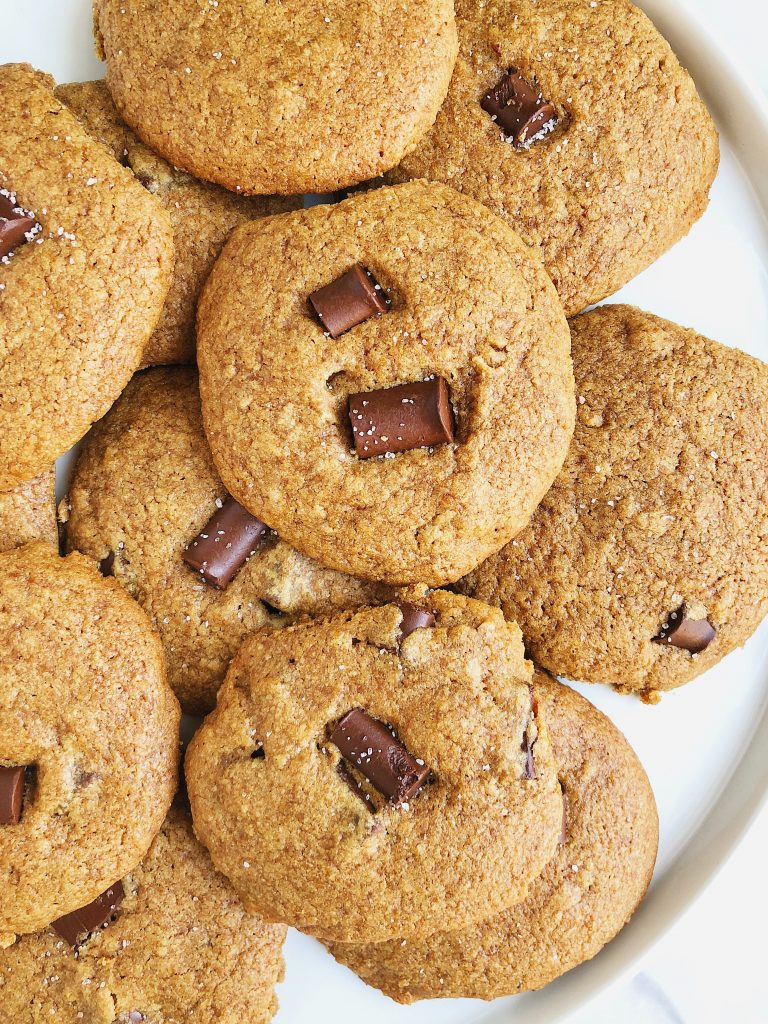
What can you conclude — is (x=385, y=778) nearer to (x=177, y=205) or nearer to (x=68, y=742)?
(x=68, y=742)

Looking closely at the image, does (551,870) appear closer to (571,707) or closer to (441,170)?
(571,707)

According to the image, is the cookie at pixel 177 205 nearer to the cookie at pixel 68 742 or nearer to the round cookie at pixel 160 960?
the cookie at pixel 68 742

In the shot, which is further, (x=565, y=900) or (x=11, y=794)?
(x=565, y=900)

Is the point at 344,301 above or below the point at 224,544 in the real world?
above

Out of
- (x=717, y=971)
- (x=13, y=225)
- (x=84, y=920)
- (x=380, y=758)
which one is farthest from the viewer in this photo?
(x=717, y=971)

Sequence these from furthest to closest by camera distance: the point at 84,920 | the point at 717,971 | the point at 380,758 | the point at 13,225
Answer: the point at 717,971
the point at 84,920
the point at 380,758
the point at 13,225

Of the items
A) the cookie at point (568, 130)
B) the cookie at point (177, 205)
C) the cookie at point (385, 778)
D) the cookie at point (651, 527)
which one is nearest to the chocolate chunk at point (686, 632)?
the cookie at point (651, 527)

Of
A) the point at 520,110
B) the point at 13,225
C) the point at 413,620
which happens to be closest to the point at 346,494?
the point at 413,620
